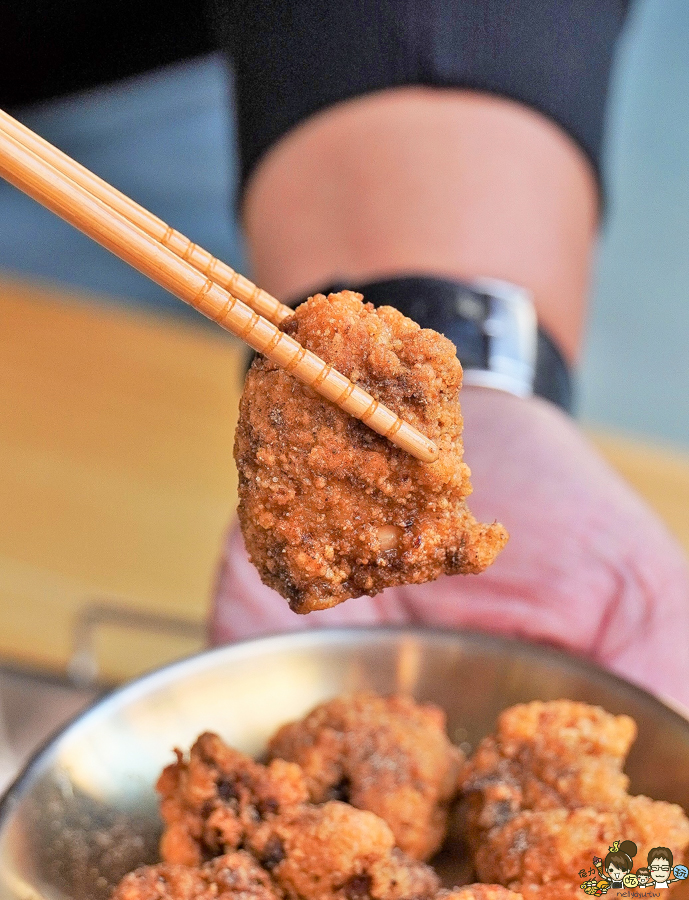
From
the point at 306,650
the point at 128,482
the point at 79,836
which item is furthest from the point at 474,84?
the point at 128,482

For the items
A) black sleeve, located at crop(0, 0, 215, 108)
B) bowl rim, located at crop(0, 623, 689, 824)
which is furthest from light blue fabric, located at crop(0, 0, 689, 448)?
bowl rim, located at crop(0, 623, 689, 824)

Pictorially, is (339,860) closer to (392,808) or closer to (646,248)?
(392,808)

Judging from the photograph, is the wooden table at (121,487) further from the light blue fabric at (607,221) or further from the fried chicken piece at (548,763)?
the fried chicken piece at (548,763)

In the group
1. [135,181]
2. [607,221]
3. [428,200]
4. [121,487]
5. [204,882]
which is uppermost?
[607,221]

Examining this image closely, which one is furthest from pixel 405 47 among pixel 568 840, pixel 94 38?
pixel 568 840

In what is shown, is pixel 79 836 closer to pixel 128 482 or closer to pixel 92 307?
pixel 128 482

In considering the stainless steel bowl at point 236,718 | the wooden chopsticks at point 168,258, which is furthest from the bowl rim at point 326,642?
the wooden chopsticks at point 168,258

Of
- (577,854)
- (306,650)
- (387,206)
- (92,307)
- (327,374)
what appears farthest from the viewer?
(92,307)
